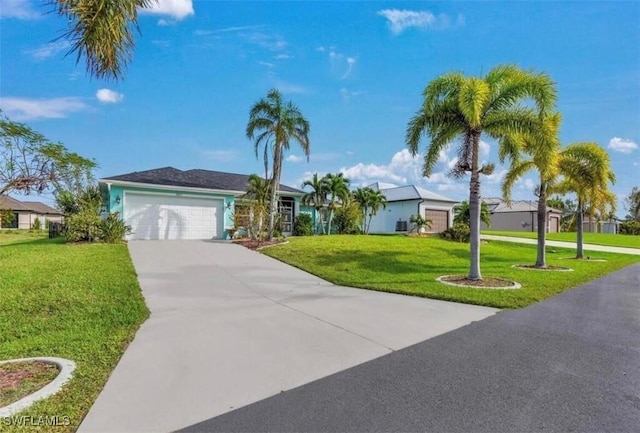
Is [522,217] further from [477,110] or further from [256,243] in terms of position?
[477,110]

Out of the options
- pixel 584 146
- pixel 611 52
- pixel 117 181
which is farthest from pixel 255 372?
pixel 117 181

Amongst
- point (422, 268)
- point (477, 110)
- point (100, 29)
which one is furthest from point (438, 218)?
point (100, 29)

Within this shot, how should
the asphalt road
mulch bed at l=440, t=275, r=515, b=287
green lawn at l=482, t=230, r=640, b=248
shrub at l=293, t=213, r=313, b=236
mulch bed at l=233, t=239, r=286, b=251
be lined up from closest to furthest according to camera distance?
the asphalt road → mulch bed at l=440, t=275, r=515, b=287 → mulch bed at l=233, t=239, r=286, b=251 → shrub at l=293, t=213, r=313, b=236 → green lawn at l=482, t=230, r=640, b=248

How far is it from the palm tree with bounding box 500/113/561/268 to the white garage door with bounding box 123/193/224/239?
14.7 metres

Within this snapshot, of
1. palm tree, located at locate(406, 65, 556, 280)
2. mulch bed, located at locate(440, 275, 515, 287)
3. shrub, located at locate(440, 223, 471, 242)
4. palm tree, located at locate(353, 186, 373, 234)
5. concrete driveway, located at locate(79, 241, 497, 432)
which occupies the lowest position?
concrete driveway, located at locate(79, 241, 497, 432)

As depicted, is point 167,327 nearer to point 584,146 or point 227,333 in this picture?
point 227,333

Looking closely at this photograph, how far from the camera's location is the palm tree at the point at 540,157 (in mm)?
9883

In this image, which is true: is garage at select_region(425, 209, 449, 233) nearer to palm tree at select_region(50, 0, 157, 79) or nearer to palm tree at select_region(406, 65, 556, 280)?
palm tree at select_region(406, 65, 556, 280)

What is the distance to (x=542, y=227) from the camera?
1316 cm

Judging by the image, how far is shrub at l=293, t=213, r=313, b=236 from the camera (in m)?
22.6

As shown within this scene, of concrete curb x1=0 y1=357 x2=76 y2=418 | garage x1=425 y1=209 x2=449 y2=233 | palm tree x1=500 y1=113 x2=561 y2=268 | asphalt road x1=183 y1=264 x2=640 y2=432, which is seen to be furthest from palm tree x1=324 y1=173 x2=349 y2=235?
concrete curb x1=0 y1=357 x2=76 y2=418

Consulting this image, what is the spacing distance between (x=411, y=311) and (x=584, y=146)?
38.8 feet

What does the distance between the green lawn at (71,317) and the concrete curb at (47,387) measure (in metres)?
0.08

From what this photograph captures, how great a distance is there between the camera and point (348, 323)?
19.0 feet
